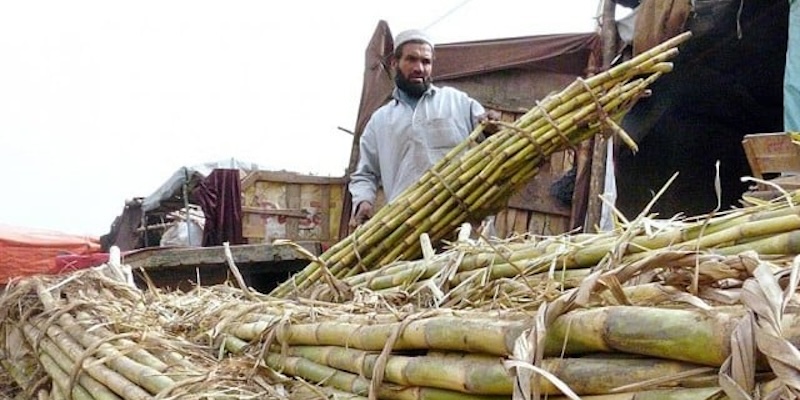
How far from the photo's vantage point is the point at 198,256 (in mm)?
4008

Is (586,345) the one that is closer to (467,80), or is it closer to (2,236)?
(467,80)

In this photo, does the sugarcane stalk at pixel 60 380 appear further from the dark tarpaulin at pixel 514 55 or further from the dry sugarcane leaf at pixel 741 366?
the dark tarpaulin at pixel 514 55

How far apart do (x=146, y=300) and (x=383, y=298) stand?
116cm

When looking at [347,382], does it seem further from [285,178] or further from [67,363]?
[285,178]

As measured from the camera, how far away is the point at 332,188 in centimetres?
693

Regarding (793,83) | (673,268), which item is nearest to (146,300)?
(673,268)

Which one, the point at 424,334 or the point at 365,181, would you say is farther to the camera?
the point at 365,181

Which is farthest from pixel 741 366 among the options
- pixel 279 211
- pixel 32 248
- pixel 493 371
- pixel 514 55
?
pixel 32 248

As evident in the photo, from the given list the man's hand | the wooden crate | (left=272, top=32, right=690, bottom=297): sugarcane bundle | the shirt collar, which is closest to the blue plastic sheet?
(left=272, top=32, right=690, bottom=297): sugarcane bundle

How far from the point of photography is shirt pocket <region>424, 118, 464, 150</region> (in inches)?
160

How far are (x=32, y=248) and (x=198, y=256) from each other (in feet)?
24.8

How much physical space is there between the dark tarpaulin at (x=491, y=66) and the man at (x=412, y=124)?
1.74 m

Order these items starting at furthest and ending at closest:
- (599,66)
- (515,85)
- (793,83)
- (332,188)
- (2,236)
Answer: (2,236) → (332,188) → (515,85) → (599,66) → (793,83)

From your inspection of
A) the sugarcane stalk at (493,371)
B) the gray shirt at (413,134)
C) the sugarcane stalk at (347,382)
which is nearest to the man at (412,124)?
the gray shirt at (413,134)
